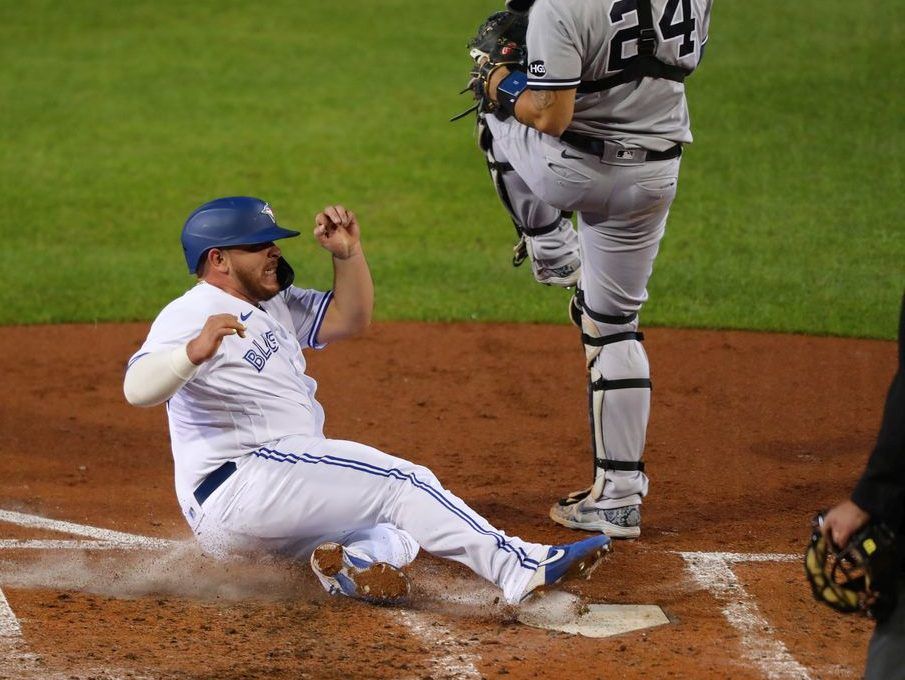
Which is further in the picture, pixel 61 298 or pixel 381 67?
pixel 381 67

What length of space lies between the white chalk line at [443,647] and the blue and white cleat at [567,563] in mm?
261

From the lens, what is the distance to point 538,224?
5.50 m

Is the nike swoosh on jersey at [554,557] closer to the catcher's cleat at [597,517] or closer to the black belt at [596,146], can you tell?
the catcher's cleat at [597,517]

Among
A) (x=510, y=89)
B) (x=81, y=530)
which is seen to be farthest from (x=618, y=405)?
(x=81, y=530)

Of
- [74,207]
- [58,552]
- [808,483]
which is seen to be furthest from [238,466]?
[74,207]

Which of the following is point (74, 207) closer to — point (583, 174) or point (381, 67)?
point (381, 67)

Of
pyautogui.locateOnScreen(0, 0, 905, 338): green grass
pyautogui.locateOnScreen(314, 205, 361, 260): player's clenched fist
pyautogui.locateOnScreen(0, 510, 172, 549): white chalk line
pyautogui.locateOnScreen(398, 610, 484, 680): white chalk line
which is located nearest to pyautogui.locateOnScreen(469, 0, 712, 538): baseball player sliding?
pyautogui.locateOnScreen(314, 205, 361, 260): player's clenched fist

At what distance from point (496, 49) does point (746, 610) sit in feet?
7.02

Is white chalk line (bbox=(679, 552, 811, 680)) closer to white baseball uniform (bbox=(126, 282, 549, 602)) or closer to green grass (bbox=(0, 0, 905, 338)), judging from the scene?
white baseball uniform (bbox=(126, 282, 549, 602))

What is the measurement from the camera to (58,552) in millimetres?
4824

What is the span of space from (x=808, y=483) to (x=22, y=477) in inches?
126

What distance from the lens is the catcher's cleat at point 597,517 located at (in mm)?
4969

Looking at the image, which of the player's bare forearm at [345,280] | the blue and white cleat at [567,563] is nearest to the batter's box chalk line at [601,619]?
the blue and white cleat at [567,563]

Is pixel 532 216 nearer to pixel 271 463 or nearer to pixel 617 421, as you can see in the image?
pixel 617 421
